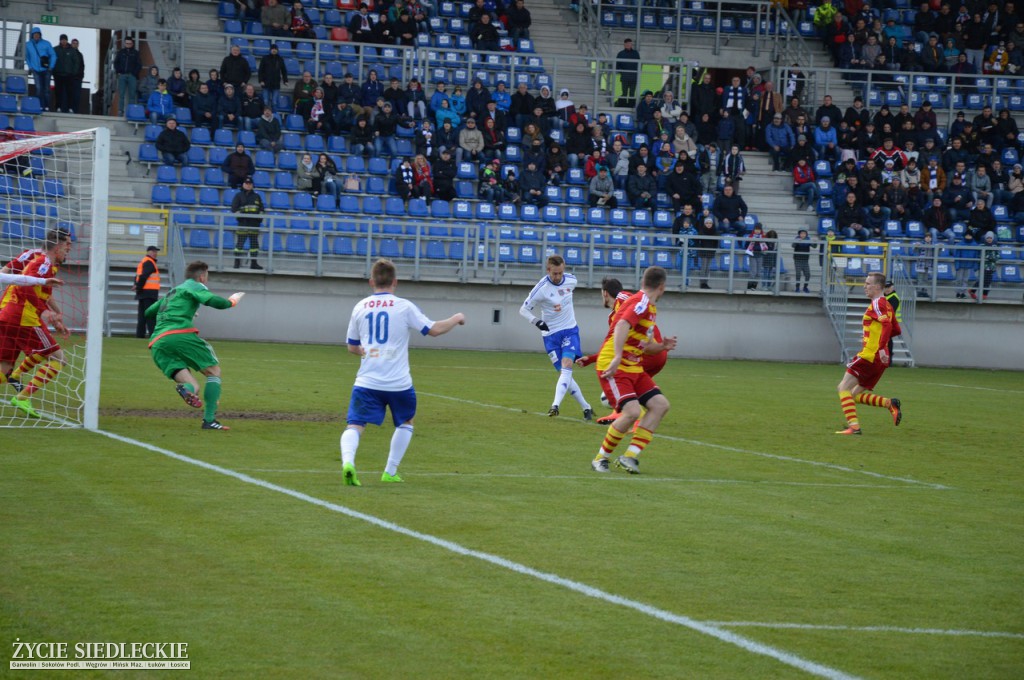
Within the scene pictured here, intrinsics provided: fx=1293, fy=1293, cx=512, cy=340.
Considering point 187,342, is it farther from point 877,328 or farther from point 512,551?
point 877,328

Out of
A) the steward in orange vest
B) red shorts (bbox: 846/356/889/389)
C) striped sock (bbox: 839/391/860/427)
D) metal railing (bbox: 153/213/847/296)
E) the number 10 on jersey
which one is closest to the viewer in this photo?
the number 10 on jersey

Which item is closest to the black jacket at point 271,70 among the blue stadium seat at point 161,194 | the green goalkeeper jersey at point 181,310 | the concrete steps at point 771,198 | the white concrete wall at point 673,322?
the blue stadium seat at point 161,194

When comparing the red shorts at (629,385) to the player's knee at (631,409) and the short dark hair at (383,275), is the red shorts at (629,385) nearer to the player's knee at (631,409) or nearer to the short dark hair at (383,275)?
the player's knee at (631,409)

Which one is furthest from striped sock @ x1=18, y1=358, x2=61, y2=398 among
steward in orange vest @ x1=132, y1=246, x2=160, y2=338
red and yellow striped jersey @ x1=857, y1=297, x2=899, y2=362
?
steward in orange vest @ x1=132, y1=246, x2=160, y2=338

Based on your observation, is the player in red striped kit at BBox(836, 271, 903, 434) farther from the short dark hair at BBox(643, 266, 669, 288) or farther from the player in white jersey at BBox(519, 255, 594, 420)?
the short dark hair at BBox(643, 266, 669, 288)

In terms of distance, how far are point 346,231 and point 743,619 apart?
2539cm

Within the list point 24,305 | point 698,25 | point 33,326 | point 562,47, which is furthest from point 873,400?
point 698,25

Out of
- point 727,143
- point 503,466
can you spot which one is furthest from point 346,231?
point 503,466

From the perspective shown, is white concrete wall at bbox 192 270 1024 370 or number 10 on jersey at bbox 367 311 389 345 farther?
white concrete wall at bbox 192 270 1024 370

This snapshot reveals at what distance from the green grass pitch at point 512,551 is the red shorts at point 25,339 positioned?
1105mm

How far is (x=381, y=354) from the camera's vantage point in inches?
407

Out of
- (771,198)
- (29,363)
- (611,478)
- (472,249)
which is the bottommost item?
(611,478)

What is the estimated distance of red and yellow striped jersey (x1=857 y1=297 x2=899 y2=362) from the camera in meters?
17.2

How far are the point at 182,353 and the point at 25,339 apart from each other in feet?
7.00
